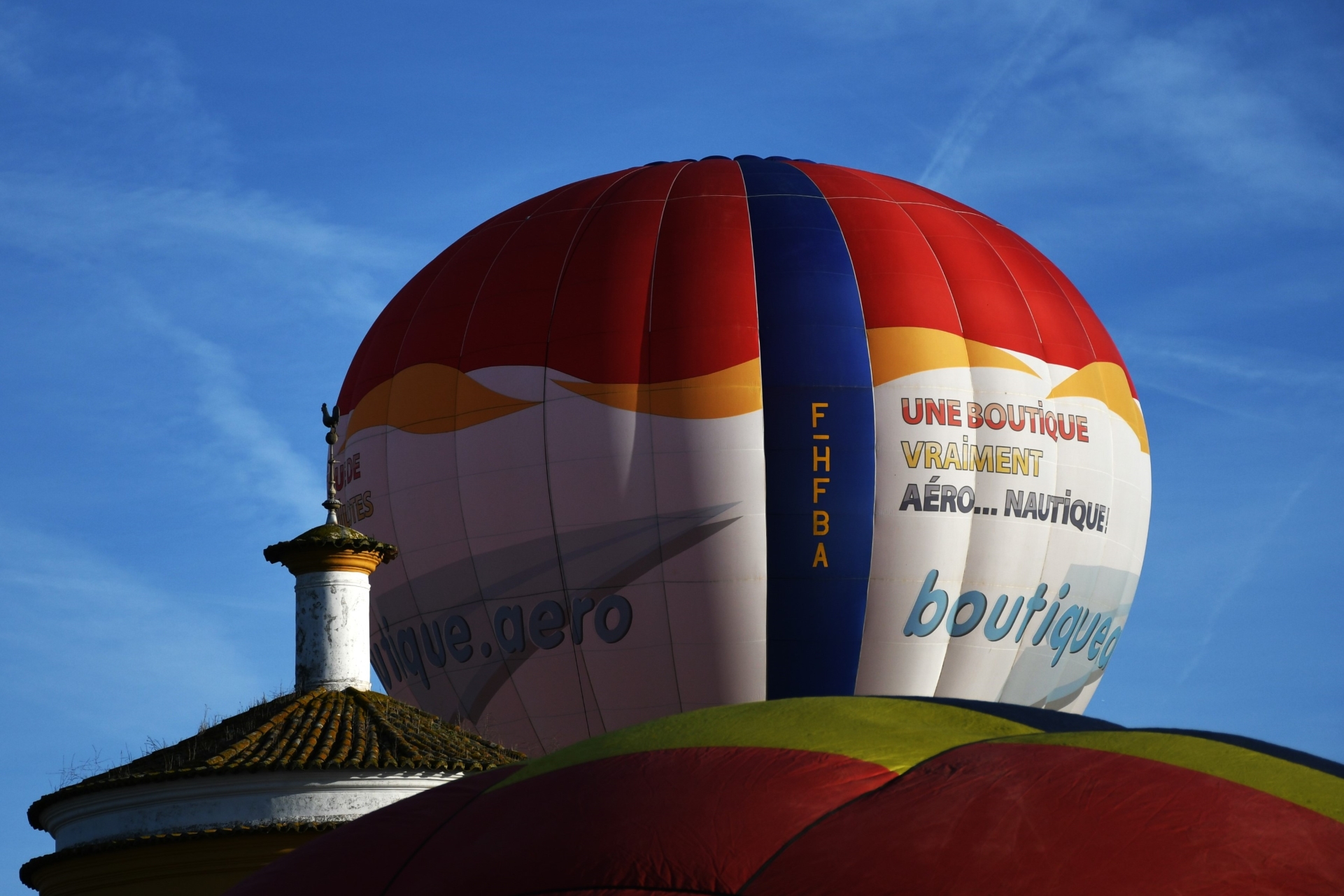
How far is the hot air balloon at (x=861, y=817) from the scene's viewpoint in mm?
7707

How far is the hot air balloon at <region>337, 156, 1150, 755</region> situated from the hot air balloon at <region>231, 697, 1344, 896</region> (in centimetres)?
1439

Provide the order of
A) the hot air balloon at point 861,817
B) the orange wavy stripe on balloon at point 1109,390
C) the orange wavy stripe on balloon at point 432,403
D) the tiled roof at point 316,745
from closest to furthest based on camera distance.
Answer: the hot air balloon at point 861,817 → the tiled roof at point 316,745 → the orange wavy stripe on balloon at point 432,403 → the orange wavy stripe on balloon at point 1109,390

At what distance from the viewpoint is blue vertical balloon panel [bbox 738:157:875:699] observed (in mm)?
23953

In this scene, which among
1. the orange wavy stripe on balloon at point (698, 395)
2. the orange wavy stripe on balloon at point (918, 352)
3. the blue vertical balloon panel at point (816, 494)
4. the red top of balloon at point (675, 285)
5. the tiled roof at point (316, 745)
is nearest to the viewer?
the tiled roof at point (316, 745)

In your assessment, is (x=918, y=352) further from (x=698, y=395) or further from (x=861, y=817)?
(x=861, y=817)

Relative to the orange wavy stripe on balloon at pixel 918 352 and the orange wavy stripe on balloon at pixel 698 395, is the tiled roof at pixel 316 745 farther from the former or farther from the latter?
the orange wavy stripe on balloon at pixel 918 352

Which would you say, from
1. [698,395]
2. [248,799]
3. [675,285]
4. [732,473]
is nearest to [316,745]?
[248,799]

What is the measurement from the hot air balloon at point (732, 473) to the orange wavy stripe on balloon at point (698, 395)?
0.03m

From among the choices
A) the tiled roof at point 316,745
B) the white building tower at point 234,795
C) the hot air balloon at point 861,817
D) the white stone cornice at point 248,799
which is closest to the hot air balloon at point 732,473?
the tiled roof at point 316,745

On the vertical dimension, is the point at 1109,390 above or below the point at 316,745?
above

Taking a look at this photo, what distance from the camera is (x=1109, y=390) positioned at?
27.1 m

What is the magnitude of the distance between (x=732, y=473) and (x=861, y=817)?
16.0m

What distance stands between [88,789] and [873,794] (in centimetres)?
1019

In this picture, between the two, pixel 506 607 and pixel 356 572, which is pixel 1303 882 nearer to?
pixel 356 572
